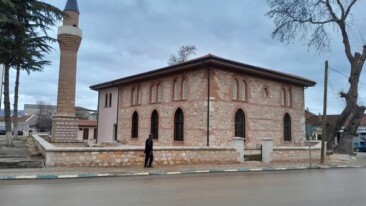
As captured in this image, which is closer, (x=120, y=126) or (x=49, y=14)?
(x=49, y=14)

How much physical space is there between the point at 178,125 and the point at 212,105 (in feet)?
13.0

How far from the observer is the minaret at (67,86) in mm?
31141

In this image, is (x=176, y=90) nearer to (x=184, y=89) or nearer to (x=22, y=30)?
(x=184, y=89)

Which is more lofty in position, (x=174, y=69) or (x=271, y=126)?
(x=174, y=69)

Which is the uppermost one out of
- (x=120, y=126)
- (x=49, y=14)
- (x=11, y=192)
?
(x=49, y=14)

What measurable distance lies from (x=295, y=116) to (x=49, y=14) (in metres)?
20.3

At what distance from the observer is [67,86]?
104 ft

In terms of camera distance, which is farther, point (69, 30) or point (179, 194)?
point (69, 30)

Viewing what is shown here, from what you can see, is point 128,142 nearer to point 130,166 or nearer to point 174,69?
Result: point 174,69

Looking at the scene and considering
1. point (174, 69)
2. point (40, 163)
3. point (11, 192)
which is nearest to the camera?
point (11, 192)

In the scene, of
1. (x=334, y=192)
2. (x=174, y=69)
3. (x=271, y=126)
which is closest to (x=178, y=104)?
(x=174, y=69)

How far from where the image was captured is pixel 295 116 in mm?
29766

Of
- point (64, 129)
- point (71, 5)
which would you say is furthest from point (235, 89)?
point (71, 5)

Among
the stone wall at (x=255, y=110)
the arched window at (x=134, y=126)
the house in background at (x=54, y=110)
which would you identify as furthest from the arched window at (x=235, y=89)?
the house in background at (x=54, y=110)
